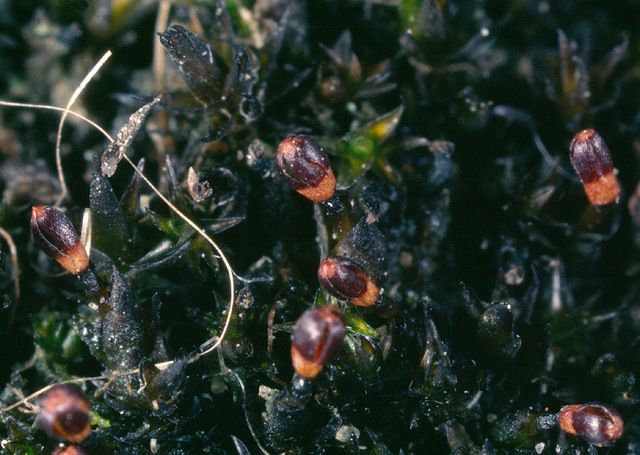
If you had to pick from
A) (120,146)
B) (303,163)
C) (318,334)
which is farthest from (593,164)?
(120,146)

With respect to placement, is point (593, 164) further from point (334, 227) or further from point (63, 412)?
point (63, 412)

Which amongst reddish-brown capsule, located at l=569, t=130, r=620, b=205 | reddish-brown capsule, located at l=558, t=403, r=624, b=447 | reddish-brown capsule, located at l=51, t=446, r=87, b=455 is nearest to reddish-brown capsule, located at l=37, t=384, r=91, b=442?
reddish-brown capsule, located at l=51, t=446, r=87, b=455

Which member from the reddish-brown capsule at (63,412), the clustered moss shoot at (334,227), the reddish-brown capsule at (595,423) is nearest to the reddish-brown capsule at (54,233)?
the clustered moss shoot at (334,227)

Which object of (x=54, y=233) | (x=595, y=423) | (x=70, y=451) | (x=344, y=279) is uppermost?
(x=54, y=233)

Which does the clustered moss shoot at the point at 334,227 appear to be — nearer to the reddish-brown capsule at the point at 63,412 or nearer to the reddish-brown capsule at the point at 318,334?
the reddish-brown capsule at the point at 318,334

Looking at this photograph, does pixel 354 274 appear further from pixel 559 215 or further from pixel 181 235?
pixel 559 215

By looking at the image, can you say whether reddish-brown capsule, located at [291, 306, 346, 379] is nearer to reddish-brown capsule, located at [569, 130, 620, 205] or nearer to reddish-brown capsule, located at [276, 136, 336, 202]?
reddish-brown capsule, located at [276, 136, 336, 202]

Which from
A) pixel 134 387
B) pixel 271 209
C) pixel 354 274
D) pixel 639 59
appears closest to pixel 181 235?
pixel 271 209
